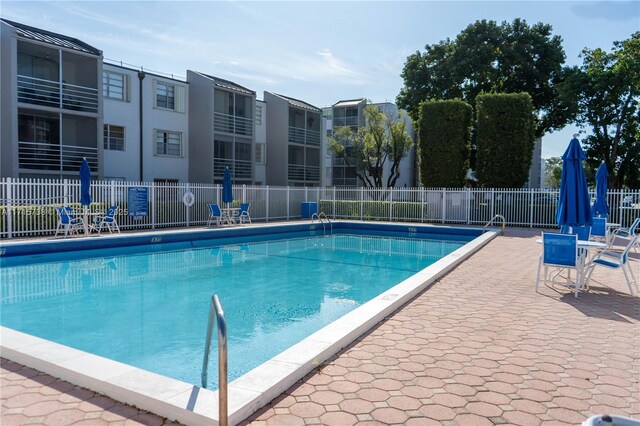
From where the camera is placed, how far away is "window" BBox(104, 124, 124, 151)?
22.3 metres

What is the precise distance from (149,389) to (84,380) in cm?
63

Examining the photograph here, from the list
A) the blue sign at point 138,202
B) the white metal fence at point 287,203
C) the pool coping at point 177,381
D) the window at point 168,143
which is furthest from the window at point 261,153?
the pool coping at point 177,381

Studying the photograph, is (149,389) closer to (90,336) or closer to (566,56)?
(90,336)

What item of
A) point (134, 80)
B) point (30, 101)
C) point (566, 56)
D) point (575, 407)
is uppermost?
point (566, 56)

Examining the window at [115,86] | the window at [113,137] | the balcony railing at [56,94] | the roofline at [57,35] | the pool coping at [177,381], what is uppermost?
the roofline at [57,35]

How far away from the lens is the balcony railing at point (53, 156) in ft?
62.0

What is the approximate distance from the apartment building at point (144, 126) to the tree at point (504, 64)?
15054 mm

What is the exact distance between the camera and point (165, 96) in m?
25.0

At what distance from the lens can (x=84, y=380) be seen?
11.3ft

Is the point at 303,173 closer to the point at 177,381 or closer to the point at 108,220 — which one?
the point at 108,220

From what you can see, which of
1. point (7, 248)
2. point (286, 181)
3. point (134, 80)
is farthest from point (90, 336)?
point (286, 181)

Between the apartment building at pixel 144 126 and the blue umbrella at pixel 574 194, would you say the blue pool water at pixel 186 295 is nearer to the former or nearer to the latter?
the blue umbrella at pixel 574 194

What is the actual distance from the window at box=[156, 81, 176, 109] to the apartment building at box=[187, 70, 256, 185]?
1.20 m

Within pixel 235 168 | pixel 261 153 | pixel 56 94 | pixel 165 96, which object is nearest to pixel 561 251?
pixel 56 94
